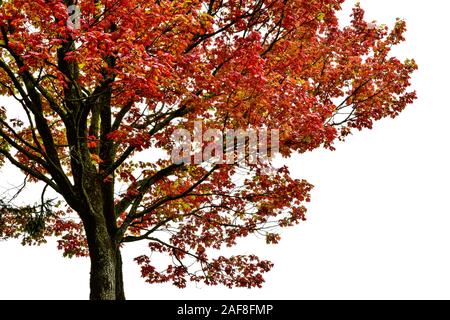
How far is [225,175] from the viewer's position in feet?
38.5

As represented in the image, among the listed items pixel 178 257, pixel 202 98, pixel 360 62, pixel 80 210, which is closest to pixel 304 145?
pixel 202 98

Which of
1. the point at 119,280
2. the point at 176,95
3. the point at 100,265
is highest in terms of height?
the point at 176,95

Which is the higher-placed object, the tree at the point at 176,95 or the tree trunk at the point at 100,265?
the tree at the point at 176,95

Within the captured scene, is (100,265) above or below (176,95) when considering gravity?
below

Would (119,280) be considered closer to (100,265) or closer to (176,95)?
(100,265)

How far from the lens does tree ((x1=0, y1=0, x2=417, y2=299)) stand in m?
7.83

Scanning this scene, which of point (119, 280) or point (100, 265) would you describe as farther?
point (119, 280)

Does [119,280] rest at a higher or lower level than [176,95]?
lower

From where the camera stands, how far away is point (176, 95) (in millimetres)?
9750

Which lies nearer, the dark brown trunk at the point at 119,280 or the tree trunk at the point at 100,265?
the tree trunk at the point at 100,265

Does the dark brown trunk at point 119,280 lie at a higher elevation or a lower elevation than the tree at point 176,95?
lower

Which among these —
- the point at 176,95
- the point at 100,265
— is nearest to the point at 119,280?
the point at 100,265

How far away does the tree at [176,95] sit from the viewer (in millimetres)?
7832

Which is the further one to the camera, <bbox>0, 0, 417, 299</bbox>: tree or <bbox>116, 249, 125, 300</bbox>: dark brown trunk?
<bbox>116, 249, 125, 300</bbox>: dark brown trunk
